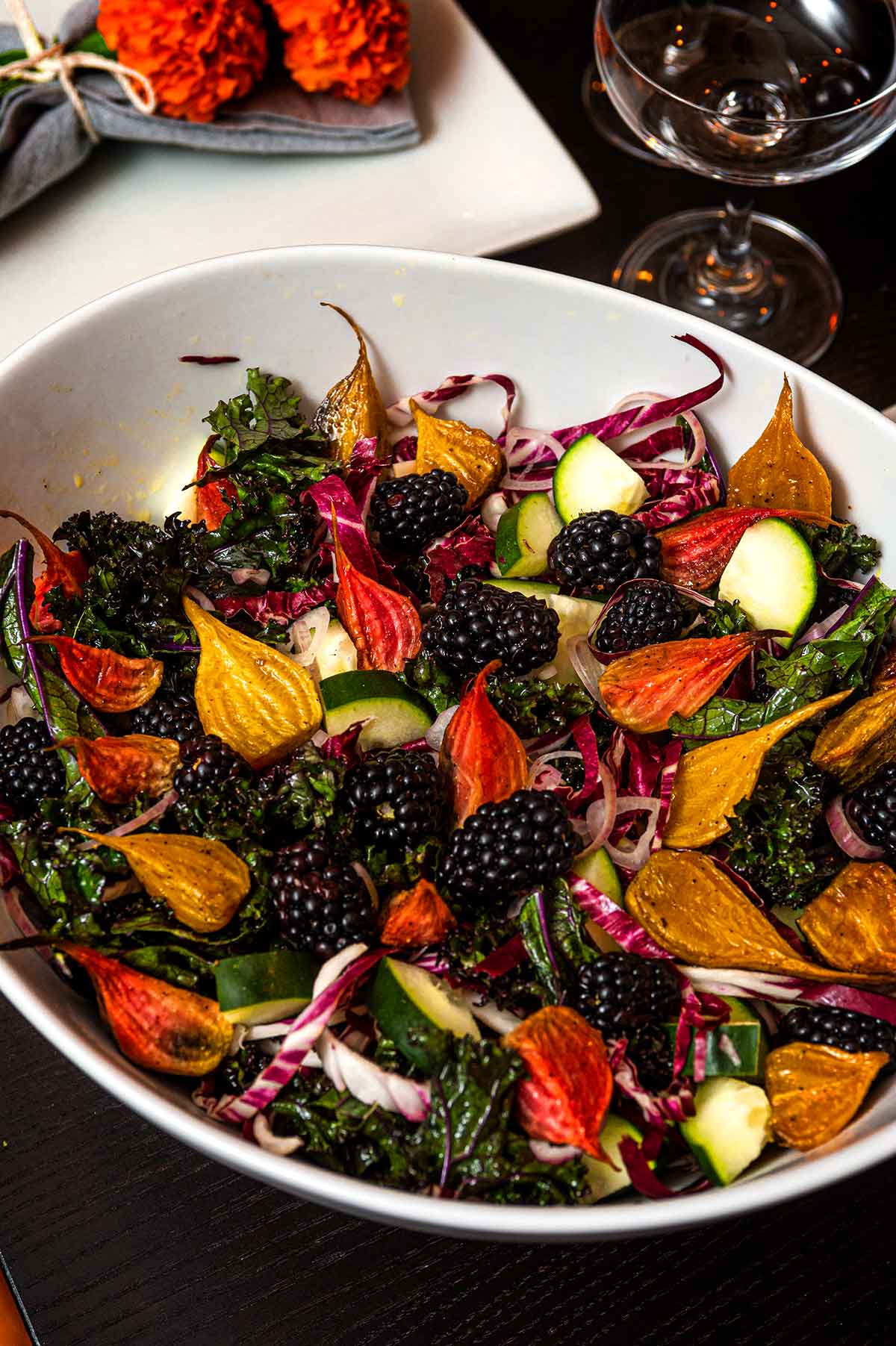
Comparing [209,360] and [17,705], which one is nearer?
[17,705]

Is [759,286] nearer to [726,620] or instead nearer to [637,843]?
[726,620]

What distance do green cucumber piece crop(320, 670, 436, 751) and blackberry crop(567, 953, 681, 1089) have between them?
33 centimetres

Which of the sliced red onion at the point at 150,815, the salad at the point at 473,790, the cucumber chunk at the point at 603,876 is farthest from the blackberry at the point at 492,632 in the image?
the sliced red onion at the point at 150,815

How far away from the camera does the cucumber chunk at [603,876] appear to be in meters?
1.26

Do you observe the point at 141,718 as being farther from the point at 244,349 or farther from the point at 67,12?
the point at 67,12

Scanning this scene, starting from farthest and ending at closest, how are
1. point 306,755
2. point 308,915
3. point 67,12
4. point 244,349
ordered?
point 67,12
point 244,349
point 306,755
point 308,915

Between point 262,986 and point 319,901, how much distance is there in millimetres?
94

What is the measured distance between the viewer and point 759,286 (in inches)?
85.0

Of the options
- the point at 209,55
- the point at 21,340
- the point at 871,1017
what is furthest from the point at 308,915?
the point at 209,55

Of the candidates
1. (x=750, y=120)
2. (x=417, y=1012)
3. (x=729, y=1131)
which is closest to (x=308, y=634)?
(x=417, y=1012)

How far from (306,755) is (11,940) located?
34 centimetres

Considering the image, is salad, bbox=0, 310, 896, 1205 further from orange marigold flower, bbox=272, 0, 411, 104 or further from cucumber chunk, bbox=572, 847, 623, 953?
orange marigold flower, bbox=272, 0, 411, 104

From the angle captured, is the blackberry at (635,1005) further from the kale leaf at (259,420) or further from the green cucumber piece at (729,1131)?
the kale leaf at (259,420)

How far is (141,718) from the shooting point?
54.0 inches
